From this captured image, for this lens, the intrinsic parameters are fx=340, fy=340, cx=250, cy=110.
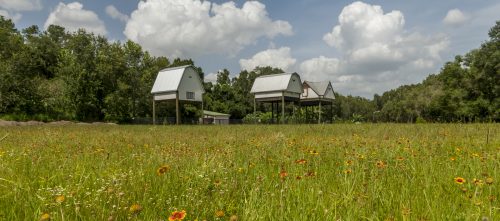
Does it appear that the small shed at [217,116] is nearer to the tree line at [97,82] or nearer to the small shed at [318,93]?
the tree line at [97,82]

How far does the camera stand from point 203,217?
2.15 meters

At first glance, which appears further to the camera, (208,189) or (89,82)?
(89,82)

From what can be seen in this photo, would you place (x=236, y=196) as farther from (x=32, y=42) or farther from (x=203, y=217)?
(x=32, y=42)

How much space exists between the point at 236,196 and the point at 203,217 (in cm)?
53

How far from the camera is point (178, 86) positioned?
3161 cm

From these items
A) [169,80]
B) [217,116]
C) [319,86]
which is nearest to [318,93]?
[319,86]

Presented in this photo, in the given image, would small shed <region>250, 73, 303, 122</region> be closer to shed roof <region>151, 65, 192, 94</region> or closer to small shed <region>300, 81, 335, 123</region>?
small shed <region>300, 81, 335, 123</region>

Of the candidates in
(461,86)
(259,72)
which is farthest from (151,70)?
(461,86)

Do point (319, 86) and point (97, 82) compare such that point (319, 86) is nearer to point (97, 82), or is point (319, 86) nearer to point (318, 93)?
point (318, 93)

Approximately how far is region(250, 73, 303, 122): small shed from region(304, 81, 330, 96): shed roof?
4657 mm

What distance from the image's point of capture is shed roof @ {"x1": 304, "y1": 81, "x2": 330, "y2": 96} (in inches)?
1619

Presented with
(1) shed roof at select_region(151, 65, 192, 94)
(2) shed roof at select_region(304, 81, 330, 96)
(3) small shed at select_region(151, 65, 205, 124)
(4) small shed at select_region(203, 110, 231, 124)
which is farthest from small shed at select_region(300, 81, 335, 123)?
(4) small shed at select_region(203, 110, 231, 124)

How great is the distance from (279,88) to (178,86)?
34.6 feet

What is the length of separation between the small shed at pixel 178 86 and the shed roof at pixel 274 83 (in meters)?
6.97
